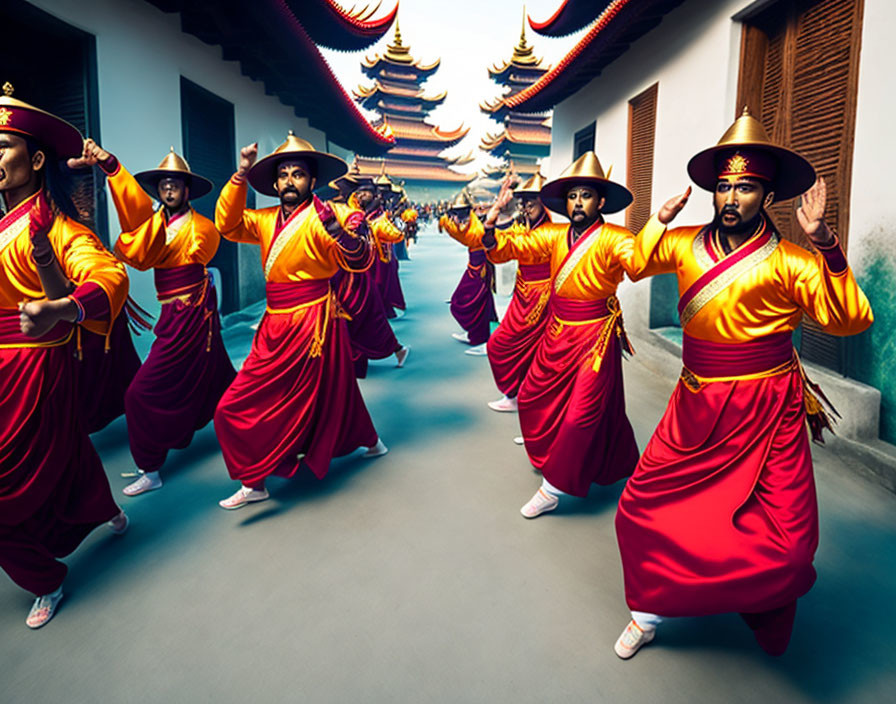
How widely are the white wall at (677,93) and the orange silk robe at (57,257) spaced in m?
5.58

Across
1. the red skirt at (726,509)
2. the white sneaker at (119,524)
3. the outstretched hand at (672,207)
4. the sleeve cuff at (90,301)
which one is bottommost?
the white sneaker at (119,524)

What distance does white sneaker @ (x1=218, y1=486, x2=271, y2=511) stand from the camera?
129 inches

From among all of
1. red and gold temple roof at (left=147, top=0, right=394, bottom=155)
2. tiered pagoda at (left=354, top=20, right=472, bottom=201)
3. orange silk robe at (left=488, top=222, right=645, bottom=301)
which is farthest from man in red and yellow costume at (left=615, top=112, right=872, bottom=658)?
tiered pagoda at (left=354, top=20, right=472, bottom=201)

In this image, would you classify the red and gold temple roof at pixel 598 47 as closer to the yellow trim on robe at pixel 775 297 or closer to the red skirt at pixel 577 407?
the red skirt at pixel 577 407

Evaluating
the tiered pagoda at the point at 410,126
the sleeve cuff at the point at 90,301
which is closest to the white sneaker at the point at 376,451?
the sleeve cuff at the point at 90,301

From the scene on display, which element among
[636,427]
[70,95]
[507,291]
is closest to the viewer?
[636,427]

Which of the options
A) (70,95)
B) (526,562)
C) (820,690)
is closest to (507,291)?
(70,95)

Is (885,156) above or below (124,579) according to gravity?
above

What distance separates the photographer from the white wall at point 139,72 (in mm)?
5297

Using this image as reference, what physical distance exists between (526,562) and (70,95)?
5559mm

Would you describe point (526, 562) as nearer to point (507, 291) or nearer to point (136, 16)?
point (136, 16)

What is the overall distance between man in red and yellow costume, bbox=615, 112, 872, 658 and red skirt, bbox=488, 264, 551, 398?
2.38m

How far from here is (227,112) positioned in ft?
28.1

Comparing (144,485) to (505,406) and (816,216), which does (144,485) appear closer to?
(505,406)
